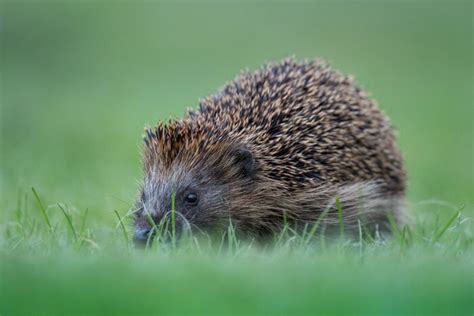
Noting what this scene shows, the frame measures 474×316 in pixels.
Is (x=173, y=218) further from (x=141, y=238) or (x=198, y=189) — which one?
(x=198, y=189)

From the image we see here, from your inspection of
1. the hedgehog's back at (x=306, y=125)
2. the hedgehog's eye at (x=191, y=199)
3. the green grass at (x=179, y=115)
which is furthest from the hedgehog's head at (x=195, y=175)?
the green grass at (x=179, y=115)

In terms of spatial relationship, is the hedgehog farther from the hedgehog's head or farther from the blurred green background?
the blurred green background

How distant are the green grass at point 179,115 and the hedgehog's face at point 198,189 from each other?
171 mm

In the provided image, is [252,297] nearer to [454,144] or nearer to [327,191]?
[327,191]

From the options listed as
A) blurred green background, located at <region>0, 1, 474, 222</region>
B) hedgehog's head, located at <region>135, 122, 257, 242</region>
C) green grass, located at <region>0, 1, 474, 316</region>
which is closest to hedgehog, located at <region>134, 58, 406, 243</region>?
hedgehog's head, located at <region>135, 122, 257, 242</region>

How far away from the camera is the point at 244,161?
23.4ft

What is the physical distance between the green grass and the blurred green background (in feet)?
0.20

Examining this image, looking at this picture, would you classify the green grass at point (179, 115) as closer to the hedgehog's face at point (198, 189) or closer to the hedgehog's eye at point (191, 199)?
the hedgehog's face at point (198, 189)

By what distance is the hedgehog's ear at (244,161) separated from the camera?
7074 mm

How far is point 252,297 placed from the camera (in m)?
4.55

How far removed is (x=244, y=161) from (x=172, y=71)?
17687 mm

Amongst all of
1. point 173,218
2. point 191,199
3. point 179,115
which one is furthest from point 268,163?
point 179,115

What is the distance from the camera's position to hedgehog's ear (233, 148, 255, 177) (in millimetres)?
7074

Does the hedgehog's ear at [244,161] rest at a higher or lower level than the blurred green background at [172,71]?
lower
